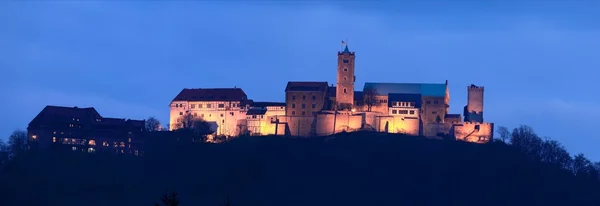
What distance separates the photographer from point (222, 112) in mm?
140750

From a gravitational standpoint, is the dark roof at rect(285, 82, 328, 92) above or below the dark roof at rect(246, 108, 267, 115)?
above

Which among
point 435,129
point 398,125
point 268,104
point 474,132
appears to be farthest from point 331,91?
point 474,132

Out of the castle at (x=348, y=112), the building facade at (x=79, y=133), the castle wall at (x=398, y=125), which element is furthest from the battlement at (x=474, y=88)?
the building facade at (x=79, y=133)

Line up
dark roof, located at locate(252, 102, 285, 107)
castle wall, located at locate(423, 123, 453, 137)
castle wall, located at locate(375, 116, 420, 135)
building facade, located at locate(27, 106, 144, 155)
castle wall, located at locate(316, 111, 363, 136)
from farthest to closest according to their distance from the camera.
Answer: dark roof, located at locate(252, 102, 285, 107), building facade, located at locate(27, 106, 144, 155), castle wall, located at locate(423, 123, 453, 137), castle wall, located at locate(316, 111, 363, 136), castle wall, located at locate(375, 116, 420, 135)

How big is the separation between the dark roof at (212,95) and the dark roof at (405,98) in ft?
66.5

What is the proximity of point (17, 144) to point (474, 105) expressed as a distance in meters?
60.0

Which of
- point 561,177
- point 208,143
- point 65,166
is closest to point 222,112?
point 208,143

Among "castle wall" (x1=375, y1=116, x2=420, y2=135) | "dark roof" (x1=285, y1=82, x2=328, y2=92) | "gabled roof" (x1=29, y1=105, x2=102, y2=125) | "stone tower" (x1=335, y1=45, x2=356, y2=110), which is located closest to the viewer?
"castle wall" (x1=375, y1=116, x2=420, y2=135)

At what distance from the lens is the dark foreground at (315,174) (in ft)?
424

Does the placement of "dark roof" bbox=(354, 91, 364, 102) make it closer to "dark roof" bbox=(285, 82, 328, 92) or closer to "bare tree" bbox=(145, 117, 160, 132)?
"dark roof" bbox=(285, 82, 328, 92)

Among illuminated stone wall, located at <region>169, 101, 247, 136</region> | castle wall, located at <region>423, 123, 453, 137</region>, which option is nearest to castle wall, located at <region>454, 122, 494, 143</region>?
castle wall, located at <region>423, 123, 453, 137</region>

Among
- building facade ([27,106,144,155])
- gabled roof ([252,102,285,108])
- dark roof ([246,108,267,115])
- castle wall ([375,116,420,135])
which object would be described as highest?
gabled roof ([252,102,285,108])

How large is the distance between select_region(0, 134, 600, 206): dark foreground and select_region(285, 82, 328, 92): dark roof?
6948 millimetres

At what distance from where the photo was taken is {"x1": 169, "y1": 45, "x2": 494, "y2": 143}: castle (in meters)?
134
